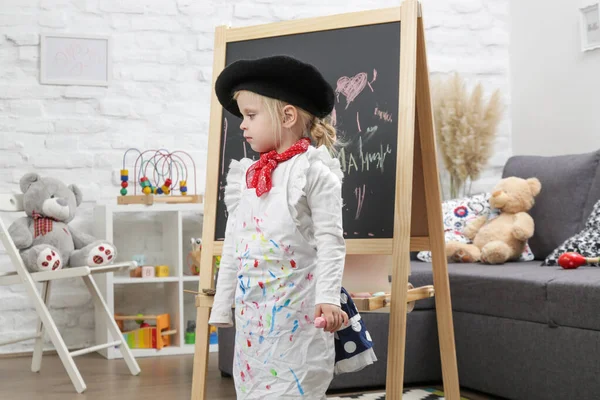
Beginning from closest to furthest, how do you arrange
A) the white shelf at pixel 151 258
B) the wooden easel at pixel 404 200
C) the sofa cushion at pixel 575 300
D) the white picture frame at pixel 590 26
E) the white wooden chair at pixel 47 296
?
the wooden easel at pixel 404 200, the sofa cushion at pixel 575 300, the white wooden chair at pixel 47 296, the white picture frame at pixel 590 26, the white shelf at pixel 151 258

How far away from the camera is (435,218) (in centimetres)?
221

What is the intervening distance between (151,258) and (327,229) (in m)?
2.62

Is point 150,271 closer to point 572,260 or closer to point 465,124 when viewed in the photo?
point 465,124

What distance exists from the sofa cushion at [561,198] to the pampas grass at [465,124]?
2.18 feet

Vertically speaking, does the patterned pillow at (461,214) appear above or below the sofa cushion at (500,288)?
above

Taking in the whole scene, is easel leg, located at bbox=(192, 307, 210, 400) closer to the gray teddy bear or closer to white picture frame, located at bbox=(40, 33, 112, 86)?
the gray teddy bear

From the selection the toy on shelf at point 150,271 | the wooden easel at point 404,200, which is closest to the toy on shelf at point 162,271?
the toy on shelf at point 150,271

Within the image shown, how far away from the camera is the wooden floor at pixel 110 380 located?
3.00 m

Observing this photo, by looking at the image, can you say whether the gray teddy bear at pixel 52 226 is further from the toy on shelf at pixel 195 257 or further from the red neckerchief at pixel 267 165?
the red neckerchief at pixel 267 165

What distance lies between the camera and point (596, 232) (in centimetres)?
300

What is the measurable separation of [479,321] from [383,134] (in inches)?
Answer: 40.7

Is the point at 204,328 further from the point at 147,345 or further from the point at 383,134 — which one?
the point at 147,345

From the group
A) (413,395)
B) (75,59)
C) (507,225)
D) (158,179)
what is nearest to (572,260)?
(507,225)

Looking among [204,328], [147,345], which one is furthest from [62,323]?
[204,328]
